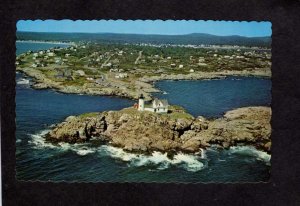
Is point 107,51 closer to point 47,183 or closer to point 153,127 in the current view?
point 153,127

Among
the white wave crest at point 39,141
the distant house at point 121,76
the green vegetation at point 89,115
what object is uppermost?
the distant house at point 121,76

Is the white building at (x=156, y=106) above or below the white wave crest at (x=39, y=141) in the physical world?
above

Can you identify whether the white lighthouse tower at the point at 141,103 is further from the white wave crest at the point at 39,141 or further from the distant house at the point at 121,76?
the white wave crest at the point at 39,141

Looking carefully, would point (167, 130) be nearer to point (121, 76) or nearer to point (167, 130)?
point (167, 130)

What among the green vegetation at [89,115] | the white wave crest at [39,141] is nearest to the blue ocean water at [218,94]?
the green vegetation at [89,115]

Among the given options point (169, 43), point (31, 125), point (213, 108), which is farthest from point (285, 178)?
point (31, 125)

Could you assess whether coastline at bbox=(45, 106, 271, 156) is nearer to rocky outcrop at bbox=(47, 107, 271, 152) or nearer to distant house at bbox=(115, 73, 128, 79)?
rocky outcrop at bbox=(47, 107, 271, 152)
